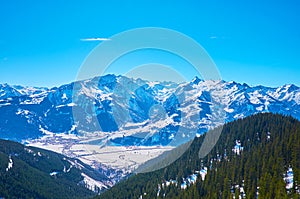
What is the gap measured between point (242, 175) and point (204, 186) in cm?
1485

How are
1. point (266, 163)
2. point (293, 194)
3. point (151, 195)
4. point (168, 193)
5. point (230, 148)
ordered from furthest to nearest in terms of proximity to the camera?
point (230, 148) < point (151, 195) < point (168, 193) < point (266, 163) < point (293, 194)

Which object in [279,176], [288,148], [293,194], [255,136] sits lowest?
[293,194]

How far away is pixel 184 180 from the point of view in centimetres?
17800

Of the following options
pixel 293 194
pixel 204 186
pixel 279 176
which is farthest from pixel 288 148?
pixel 293 194

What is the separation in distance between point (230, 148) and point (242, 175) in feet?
154

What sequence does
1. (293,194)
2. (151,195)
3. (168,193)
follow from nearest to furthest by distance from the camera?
(293,194), (168,193), (151,195)

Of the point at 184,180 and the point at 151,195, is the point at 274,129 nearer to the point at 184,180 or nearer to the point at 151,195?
the point at 184,180

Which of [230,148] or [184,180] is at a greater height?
[230,148]

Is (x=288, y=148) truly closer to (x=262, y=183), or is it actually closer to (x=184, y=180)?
(x=262, y=183)

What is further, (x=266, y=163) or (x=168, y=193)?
(x=168, y=193)

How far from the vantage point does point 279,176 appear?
124m

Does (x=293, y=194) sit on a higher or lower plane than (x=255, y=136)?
lower

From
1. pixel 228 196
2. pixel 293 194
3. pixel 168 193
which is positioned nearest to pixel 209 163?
pixel 168 193

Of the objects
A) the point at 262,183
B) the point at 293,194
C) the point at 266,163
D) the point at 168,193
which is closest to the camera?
the point at 293,194
